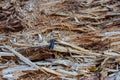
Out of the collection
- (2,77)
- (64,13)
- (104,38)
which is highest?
(64,13)

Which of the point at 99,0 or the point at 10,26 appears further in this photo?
the point at 99,0

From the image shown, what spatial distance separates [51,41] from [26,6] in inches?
18.1

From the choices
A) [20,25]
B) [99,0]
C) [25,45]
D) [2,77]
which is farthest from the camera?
[99,0]

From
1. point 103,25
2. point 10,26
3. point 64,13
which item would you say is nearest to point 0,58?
point 10,26

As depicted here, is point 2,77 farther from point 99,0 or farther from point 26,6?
point 99,0

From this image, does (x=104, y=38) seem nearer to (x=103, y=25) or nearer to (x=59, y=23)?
(x=103, y=25)

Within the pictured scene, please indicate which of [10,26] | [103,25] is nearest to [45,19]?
[10,26]

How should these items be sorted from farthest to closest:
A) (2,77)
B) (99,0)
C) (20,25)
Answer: (99,0), (20,25), (2,77)

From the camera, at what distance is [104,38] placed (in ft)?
7.43

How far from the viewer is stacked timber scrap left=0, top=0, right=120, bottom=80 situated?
2.09m

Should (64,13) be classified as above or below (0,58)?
above

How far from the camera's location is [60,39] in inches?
88.2

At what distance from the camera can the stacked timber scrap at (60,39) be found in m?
2.09

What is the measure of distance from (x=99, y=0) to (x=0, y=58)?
102 centimetres
